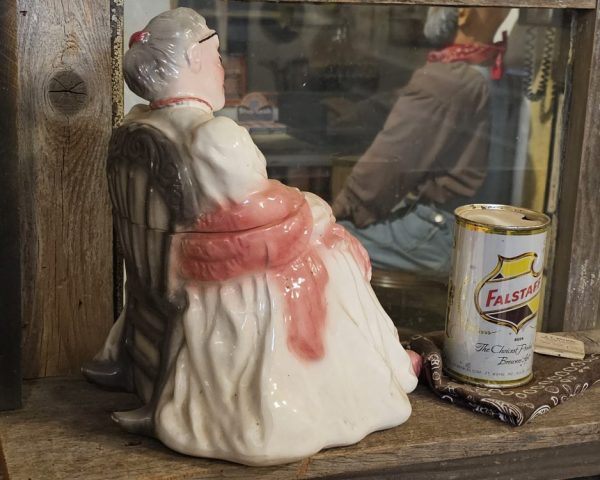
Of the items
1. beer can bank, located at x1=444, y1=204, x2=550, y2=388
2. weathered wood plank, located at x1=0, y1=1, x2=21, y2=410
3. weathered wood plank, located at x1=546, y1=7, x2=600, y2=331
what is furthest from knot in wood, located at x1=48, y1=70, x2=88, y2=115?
weathered wood plank, located at x1=546, y1=7, x2=600, y2=331

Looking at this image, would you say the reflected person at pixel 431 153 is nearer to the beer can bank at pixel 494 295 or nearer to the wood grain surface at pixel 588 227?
the wood grain surface at pixel 588 227

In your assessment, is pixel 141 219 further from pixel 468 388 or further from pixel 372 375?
pixel 468 388

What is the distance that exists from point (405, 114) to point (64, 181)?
777 mm

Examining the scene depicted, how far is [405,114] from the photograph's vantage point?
1.75 m

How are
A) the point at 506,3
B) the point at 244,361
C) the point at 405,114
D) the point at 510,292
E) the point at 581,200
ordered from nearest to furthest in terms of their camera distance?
the point at 244,361, the point at 510,292, the point at 506,3, the point at 581,200, the point at 405,114

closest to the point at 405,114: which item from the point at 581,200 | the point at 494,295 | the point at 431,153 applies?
the point at 431,153

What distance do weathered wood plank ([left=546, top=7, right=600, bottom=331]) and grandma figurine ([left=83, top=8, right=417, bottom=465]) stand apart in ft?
1.85

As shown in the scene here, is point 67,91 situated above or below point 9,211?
above

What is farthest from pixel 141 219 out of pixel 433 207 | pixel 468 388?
pixel 433 207

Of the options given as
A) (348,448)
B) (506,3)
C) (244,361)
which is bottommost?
(348,448)

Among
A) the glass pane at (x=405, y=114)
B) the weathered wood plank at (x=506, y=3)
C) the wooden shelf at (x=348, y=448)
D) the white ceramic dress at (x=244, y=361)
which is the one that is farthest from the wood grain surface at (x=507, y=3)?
the wooden shelf at (x=348, y=448)

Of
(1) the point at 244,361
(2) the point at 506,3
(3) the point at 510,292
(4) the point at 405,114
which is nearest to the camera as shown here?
(1) the point at 244,361

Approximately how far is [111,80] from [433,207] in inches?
32.5

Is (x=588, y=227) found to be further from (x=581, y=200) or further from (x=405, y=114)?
(x=405, y=114)
